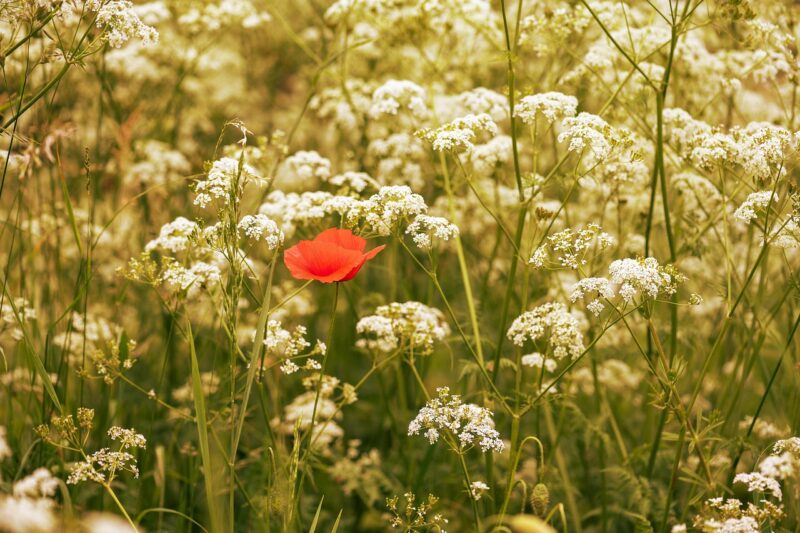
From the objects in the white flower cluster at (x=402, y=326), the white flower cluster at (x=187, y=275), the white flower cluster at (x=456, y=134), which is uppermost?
the white flower cluster at (x=456, y=134)

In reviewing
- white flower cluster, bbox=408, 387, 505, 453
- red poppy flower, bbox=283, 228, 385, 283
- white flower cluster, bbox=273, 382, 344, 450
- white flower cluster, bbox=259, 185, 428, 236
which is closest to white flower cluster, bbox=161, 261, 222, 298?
red poppy flower, bbox=283, 228, 385, 283

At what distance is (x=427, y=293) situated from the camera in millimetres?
5180

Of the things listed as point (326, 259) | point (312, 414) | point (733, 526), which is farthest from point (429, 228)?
point (733, 526)

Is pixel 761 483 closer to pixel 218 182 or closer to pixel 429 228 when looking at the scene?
pixel 429 228

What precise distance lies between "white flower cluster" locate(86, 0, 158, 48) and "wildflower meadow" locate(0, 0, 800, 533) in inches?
0.7

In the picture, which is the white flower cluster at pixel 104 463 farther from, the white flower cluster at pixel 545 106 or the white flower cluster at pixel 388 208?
the white flower cluster at pixel 545 106

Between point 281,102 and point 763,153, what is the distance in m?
6.60

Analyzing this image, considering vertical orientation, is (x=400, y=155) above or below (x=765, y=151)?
above

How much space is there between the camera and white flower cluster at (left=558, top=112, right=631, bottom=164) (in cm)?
334

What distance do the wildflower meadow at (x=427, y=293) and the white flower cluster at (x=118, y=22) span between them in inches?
0.7

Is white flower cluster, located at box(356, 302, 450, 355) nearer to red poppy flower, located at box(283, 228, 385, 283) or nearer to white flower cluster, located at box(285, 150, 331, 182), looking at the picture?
red poppy flower, located at box(283, 228, 385, 283)

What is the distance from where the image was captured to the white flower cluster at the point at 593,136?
3336 mm

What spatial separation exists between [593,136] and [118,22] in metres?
1.94

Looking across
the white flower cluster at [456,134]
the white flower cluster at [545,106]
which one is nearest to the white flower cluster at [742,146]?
the white flower cluster at [545,106]
